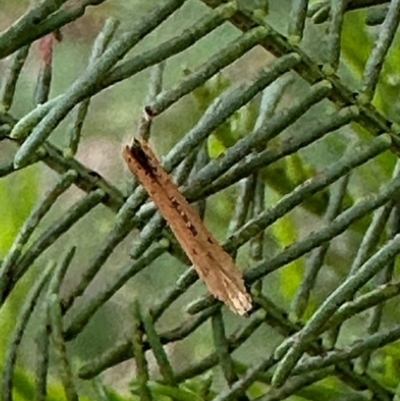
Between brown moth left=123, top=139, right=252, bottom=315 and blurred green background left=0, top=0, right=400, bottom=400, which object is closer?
brown moth left=123, top=139, right=252, bottom=315

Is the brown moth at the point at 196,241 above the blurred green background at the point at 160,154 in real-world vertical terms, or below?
below

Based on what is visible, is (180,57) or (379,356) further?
(180,57)

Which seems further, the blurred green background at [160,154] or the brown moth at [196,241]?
the blurred green background at [160,154]

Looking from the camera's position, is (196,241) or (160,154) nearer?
(196,241)

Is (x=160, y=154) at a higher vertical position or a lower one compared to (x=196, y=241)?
higher

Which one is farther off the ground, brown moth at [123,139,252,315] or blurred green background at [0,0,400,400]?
blurred green background at [0,0,400,400]

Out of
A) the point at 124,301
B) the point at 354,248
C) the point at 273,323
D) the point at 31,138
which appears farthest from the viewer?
the point at 124,301

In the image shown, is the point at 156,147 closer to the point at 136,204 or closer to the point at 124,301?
the point at 124,301

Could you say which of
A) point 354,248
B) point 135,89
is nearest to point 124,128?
point 135,89
